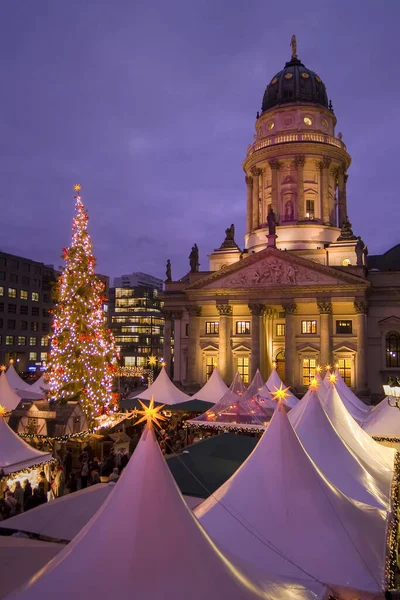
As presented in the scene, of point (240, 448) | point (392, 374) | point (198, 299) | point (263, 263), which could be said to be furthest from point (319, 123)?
point (240, 448)

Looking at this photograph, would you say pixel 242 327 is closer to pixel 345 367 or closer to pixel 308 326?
pixel 308 326

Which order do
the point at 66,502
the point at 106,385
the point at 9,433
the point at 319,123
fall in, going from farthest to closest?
1. the point at 319,123
2. the point at 106,385
3. the point at 9,433
4. the point at 66,502

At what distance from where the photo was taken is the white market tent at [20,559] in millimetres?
7367

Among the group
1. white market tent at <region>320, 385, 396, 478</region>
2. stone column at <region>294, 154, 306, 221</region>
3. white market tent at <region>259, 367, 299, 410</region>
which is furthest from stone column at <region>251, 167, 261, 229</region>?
white market tent at <region>320, 385, 396, 478</region>

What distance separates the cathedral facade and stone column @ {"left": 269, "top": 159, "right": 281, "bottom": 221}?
0.12 metres

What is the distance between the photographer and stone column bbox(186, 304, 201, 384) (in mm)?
50812

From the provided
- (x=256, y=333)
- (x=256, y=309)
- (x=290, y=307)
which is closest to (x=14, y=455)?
(x=256, y=333)

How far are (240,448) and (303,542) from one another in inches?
258

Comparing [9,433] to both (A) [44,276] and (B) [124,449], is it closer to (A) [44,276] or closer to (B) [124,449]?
(B) [124,449]

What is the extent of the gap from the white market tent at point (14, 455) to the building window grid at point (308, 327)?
115ft

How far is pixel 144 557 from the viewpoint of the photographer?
634cm

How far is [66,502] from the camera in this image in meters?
10.3

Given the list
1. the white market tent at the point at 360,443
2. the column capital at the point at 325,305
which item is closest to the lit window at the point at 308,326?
the column capital at the point at 325,305

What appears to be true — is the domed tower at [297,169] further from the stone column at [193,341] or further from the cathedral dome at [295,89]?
the stone column at [193,341]
